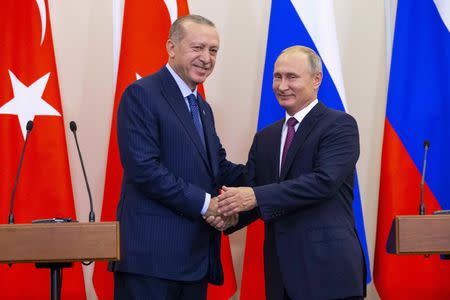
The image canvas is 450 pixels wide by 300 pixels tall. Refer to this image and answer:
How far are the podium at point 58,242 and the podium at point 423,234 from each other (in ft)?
3.84

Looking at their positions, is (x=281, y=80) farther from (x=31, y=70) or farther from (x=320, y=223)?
(x=31, y=70)

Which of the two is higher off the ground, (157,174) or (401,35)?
(401,35)

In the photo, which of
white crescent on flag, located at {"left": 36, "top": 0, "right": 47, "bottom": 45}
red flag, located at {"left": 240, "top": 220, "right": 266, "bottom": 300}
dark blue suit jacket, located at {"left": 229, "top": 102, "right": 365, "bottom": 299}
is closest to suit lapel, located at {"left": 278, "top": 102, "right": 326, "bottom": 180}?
dark blue suit jacket, located at {"left": 229, "top": 102, "right": 365, "bottom": 299}

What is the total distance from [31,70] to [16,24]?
289 millimetres

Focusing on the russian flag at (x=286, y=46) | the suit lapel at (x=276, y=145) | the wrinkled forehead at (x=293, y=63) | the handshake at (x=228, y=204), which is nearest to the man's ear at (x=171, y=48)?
the wrinkled forehead at (x=293, y=63)

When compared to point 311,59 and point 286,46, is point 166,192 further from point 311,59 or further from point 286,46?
point 286,46

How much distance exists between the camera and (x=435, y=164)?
3.87 metres

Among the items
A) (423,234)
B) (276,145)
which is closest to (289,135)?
(276,145)

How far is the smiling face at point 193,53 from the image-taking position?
10.7 ft

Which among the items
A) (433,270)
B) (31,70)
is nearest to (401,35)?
(433,270)

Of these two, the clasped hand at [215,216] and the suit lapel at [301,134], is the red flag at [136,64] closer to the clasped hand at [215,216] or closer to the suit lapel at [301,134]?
the clasped hand at [215,216]

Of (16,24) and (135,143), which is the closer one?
(135,143)

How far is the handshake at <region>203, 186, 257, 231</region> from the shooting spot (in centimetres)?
309

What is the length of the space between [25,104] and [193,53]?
3.80 feet
